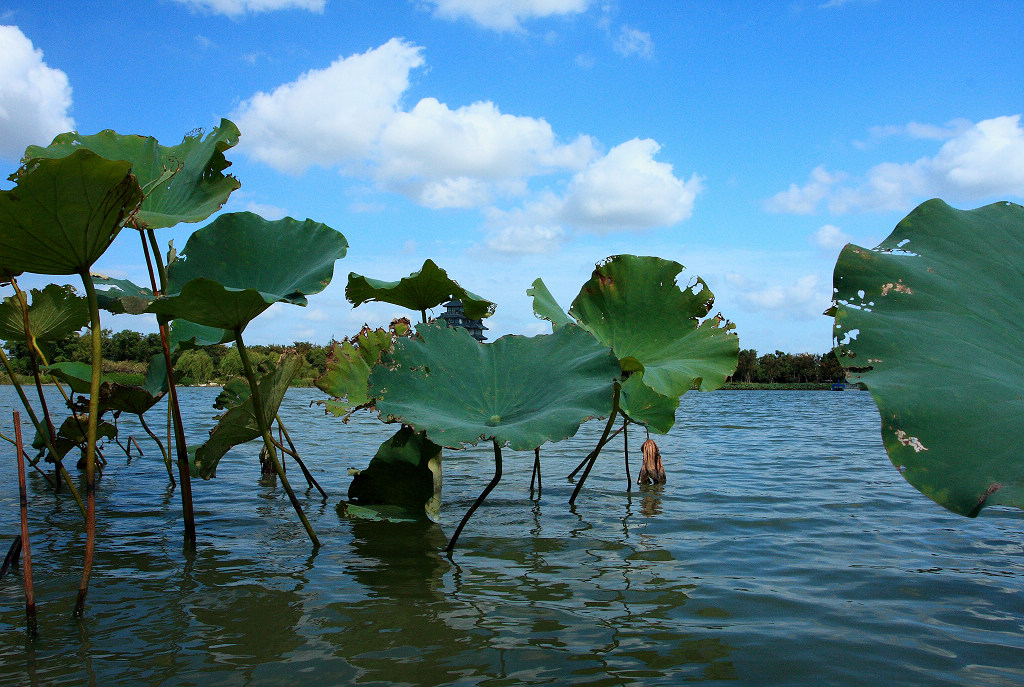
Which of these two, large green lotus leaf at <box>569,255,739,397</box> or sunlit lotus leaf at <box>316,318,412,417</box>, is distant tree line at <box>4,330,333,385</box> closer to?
sunlit lotus leaf at <box>316,318,412,417</box>

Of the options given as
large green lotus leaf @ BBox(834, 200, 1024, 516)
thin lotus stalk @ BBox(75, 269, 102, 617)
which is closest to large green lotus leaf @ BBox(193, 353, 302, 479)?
thin lotus stalk @ BBox(75, 269, 102, 617)

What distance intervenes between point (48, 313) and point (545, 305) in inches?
114

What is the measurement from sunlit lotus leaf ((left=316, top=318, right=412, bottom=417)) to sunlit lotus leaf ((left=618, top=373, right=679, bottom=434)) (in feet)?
5.47

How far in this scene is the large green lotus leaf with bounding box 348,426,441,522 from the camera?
3.63 meters

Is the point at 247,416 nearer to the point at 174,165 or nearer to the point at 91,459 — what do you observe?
the point at 91,459

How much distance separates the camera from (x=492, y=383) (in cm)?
310

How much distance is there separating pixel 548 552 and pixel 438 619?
1050 mm

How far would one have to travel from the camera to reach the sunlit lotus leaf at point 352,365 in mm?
4598

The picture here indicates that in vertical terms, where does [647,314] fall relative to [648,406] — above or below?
above

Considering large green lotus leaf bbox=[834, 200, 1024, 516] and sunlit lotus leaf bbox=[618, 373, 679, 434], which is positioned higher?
large green lotus leaf bbox=[834, 200, 1024, 516]

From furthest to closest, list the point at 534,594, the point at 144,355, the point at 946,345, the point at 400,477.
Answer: the point at 144,355 < the point at 400,477 < the point at 534,594 < the point at 946,345

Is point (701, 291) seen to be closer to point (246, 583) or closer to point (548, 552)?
point (548, 552)

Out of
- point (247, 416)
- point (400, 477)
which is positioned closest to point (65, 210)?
point (247, 416)

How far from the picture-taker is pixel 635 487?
553 centimetres
